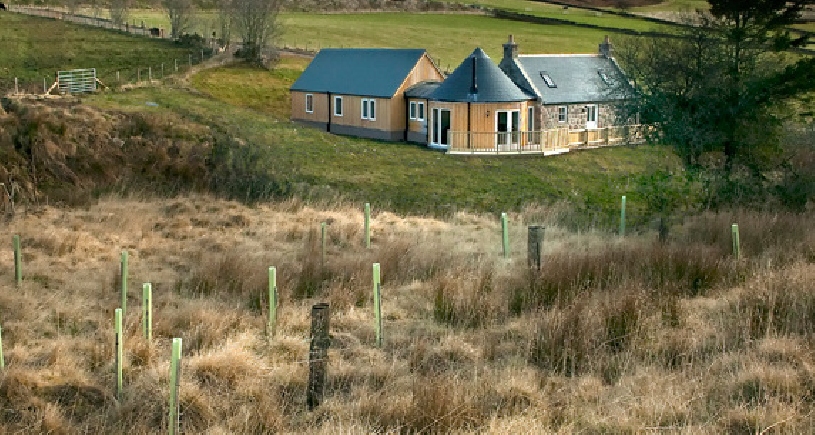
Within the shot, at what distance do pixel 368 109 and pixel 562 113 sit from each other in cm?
825

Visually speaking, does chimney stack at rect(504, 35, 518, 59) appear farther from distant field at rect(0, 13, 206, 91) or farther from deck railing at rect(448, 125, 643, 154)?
distant field at rect(0, 13, 206, 91)

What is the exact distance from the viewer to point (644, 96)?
72.2 feet

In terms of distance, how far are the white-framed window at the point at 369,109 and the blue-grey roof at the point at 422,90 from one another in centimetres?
158

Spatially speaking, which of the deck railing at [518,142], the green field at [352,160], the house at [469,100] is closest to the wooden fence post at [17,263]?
the green field at [352,160]

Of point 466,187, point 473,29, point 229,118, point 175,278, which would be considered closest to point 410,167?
point 466,187

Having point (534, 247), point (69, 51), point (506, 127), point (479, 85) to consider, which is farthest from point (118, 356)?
point (69, 51)

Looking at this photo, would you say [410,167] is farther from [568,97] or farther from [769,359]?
[769,359]

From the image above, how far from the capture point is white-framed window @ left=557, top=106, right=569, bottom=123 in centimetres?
3881

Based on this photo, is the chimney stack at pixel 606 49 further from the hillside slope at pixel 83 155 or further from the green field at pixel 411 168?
the hillside slope at pixel 83 155

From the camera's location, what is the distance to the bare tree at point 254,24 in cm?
5638

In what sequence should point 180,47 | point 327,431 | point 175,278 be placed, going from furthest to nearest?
point 180,47
point 175,278
point 327,431

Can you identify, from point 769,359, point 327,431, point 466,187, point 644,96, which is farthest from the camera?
point 466,187

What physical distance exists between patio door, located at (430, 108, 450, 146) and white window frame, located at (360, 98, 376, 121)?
11.6 feet

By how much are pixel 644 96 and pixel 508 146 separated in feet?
49.3
